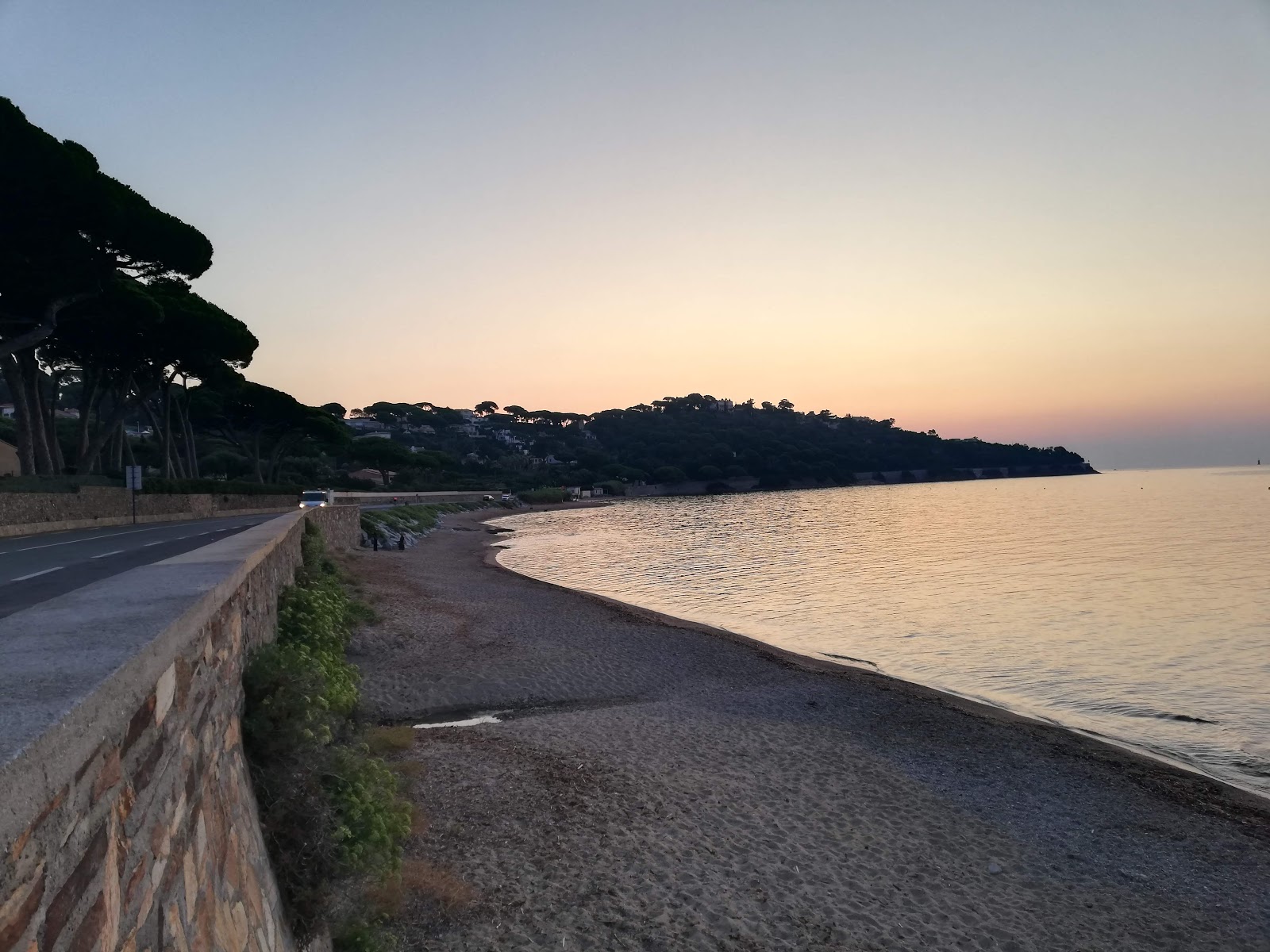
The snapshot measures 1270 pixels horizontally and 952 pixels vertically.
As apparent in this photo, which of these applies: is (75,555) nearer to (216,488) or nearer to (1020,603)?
(216,488)

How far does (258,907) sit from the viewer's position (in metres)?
4.20

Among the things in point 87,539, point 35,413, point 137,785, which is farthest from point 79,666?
point 35,413

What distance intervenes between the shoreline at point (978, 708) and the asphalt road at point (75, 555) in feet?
40.7

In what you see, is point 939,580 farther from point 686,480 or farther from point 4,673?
point 686,480

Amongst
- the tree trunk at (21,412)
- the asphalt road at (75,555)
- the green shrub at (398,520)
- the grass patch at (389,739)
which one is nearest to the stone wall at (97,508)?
the asphalt road at (75,555)

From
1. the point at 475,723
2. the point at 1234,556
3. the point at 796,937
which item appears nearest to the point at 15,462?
the point at 475,723

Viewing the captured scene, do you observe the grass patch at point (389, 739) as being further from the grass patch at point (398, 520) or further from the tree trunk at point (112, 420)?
the grass patch at point (398, 520)

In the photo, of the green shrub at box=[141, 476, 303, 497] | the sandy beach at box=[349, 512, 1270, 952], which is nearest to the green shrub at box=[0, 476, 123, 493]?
the green shrub at box=[141, 476, 303, 497]

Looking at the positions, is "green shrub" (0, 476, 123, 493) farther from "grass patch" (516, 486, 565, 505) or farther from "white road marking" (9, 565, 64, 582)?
"grass patch" (516, 486, 565, 505)

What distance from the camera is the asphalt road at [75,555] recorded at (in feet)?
35.1

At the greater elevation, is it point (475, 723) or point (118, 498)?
point (118, 498)

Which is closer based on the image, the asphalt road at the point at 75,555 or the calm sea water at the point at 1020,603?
the asphalt road at the point at 75,555

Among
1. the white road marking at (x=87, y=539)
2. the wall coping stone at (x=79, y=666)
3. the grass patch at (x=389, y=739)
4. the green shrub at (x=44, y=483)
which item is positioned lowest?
the grass patch at (x=389, y=739)

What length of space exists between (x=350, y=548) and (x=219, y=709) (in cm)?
3247
